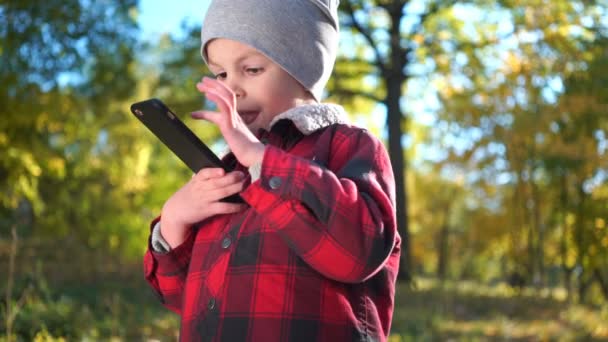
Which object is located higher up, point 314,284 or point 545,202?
point 545,202

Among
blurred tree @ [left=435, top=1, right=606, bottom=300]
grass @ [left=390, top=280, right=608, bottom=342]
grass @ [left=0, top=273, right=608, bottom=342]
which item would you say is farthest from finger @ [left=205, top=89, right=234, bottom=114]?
blurred tree @ [left=435, top=1, right=606, bottom=300]

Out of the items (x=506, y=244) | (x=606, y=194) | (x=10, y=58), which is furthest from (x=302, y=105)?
(x=506, y=244)

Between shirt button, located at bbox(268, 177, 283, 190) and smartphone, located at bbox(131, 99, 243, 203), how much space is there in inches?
10.6

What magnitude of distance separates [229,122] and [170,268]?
0.62 meters

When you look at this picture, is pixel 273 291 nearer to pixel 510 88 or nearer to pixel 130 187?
pixel 510 88

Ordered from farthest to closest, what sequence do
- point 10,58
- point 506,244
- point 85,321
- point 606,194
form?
point 506,244 → point 606,194 → point 10,58 → point 85,321

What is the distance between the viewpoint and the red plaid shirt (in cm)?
147

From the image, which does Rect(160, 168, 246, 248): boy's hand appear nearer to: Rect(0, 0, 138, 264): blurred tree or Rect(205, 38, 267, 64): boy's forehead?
Rect(205, 38, 267, 64): boy's forehead

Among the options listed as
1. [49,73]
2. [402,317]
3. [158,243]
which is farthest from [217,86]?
[49,73]

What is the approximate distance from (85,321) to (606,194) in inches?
494

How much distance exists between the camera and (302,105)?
5.69ft

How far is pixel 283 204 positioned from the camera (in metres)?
1.47

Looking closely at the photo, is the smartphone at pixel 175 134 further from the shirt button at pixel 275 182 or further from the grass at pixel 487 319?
the grass at pixel 487 319

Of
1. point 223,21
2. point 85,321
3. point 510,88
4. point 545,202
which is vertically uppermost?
point 510,88
